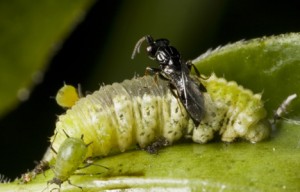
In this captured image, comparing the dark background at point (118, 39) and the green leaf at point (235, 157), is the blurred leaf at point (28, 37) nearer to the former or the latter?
the dark background at point (118, 39)

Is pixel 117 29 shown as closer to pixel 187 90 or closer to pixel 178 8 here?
pixel 178 8

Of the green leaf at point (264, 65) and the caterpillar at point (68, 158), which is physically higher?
the green leaf at point (264, 65)

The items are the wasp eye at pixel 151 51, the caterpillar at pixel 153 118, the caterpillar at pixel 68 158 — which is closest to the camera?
the caterpillar at pixel 68 158

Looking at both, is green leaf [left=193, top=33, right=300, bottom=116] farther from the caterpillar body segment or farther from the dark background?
the dark background

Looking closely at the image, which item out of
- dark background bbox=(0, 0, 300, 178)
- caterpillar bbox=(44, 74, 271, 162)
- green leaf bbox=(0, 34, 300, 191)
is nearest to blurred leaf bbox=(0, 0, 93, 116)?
dark background bbox=(0, 0, 300, 178)

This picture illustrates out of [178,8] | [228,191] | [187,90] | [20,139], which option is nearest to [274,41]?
[187,90]

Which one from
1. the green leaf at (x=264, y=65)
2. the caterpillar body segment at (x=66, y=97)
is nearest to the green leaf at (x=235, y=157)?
the green leaf at (x=264, y=65)
